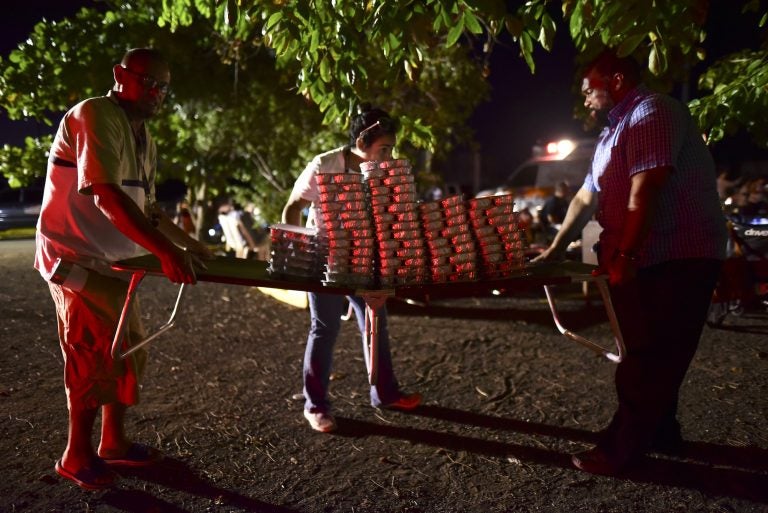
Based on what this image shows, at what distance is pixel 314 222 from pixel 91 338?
1.46m

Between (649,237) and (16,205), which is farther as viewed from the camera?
(16,205)

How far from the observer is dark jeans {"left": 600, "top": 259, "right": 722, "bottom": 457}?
135 inches

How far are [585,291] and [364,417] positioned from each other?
5.33 metres

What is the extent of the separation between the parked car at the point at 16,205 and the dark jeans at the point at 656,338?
54.4ft

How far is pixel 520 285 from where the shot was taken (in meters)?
3.23

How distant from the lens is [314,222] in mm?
4203

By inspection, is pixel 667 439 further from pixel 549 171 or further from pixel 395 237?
pixel 549 171

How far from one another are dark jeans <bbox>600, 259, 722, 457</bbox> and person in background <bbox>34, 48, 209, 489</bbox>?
2.31m

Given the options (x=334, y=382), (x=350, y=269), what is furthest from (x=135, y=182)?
(x=334, y=382)

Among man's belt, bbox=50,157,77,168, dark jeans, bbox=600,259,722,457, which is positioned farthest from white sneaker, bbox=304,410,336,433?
man's belt, bbox=50,157,77,168

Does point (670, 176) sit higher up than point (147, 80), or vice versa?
point (147, 80)

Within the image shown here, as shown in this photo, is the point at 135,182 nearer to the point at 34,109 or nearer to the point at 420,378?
the point at 420,378

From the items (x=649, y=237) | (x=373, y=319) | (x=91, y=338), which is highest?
(x=649, y=237)

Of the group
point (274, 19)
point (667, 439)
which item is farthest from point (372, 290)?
point (667, 439)
